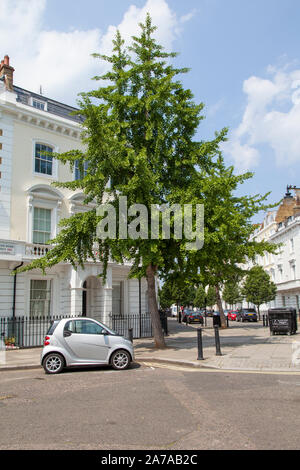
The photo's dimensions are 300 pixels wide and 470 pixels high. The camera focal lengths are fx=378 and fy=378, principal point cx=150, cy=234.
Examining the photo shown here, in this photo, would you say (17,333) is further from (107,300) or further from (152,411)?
(152,411)

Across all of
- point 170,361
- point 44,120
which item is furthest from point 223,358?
point 44,120

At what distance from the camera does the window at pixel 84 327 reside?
1062cm

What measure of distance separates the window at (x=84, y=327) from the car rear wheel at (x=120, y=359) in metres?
0.74

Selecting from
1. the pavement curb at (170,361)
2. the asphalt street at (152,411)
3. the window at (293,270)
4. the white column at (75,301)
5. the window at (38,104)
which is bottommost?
the pavement curb at (170,361)

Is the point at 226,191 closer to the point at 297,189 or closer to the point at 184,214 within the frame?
the point at 184,214

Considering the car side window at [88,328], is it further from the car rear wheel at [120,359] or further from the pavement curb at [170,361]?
the pavement curb at [170,361]

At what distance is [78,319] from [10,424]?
5.23 meters

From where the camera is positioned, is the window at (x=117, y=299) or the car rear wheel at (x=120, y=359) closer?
the car rear wheel at (x=120, y=359)

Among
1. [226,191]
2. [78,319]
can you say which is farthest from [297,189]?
[78,319]

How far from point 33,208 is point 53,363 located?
11211mm

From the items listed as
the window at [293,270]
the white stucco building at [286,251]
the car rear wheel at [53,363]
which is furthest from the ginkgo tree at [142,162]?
the window at [293,270]

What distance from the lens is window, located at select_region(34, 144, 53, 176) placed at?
20.5 metres

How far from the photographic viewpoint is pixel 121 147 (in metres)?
13.9

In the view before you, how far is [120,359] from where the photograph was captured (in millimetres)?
10797
